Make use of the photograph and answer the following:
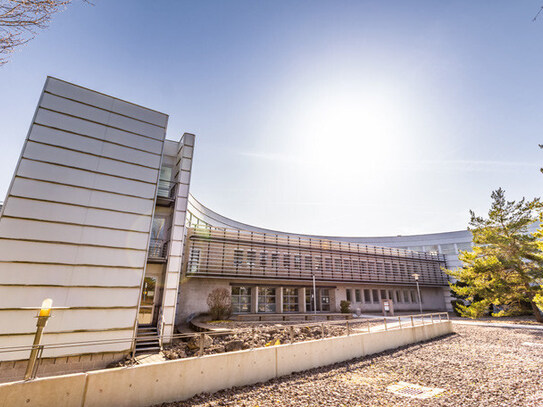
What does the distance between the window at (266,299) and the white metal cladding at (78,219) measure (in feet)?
42.3

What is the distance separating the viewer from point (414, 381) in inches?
277

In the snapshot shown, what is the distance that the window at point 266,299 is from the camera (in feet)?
72.3

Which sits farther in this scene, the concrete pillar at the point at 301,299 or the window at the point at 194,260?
the concrete pillar at the point at 301,299

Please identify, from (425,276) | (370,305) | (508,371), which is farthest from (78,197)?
(425,276)

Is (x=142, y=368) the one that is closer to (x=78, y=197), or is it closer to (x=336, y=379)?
(x=336, y=379)

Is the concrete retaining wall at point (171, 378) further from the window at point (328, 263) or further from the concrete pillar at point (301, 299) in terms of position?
the window at point (328, 263)

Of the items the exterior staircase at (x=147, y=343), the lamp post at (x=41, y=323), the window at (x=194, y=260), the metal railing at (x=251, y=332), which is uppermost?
the window at (x=194, y=260)

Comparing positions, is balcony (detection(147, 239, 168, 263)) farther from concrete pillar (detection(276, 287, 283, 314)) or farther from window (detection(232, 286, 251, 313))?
concrete pillar (detection(276, 287, 283, 314))

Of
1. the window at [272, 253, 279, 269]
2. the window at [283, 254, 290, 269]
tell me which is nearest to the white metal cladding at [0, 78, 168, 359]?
the window at [272, 253, 279, 269]

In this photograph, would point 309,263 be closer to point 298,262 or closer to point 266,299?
point 298,262

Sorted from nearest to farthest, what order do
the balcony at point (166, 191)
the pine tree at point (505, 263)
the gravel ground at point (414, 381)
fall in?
the gravel ground at point (414, 381), the balcony at point (166, 191), the pine tree at point (505, 263)

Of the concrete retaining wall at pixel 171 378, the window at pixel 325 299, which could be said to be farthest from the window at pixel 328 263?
the concrete retaining wall at pixel 171 378

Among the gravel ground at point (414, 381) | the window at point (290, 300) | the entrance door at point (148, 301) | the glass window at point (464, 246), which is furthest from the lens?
the glass window at point (464, 246)

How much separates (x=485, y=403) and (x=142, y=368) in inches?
305
